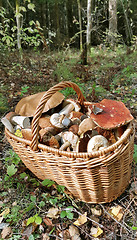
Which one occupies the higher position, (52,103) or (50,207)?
(52,103)

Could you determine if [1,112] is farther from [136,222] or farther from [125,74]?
[125,74]

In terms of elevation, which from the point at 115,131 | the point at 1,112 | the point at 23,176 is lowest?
the point at 23,176

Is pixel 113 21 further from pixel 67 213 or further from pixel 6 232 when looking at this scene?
pixel 6 232

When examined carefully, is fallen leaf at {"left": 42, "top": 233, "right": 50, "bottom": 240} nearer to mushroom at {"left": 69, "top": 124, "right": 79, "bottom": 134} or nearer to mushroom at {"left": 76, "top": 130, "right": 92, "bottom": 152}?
mushroom at {"left": 76, "top": 130, "right": 92, "bottom": 152}

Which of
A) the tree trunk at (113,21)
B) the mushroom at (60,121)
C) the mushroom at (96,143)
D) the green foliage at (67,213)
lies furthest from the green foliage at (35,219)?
the tree trunk at (113,21)

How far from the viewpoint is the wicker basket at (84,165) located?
4.00 feet

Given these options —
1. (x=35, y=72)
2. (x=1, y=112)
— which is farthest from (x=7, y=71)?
(x=1, y=112)

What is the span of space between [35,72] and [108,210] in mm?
3740

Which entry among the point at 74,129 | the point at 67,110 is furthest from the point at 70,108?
the point at 74,129

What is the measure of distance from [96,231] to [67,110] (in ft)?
3.85

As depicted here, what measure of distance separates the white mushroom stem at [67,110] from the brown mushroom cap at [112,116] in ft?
1.40

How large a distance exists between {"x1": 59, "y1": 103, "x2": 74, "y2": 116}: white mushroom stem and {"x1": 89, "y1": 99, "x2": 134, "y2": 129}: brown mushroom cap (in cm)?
43

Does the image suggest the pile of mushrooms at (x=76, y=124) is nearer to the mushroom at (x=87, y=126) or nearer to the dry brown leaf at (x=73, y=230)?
the mushroom at (x=87, y=126)

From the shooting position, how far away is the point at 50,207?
63.6 inches
